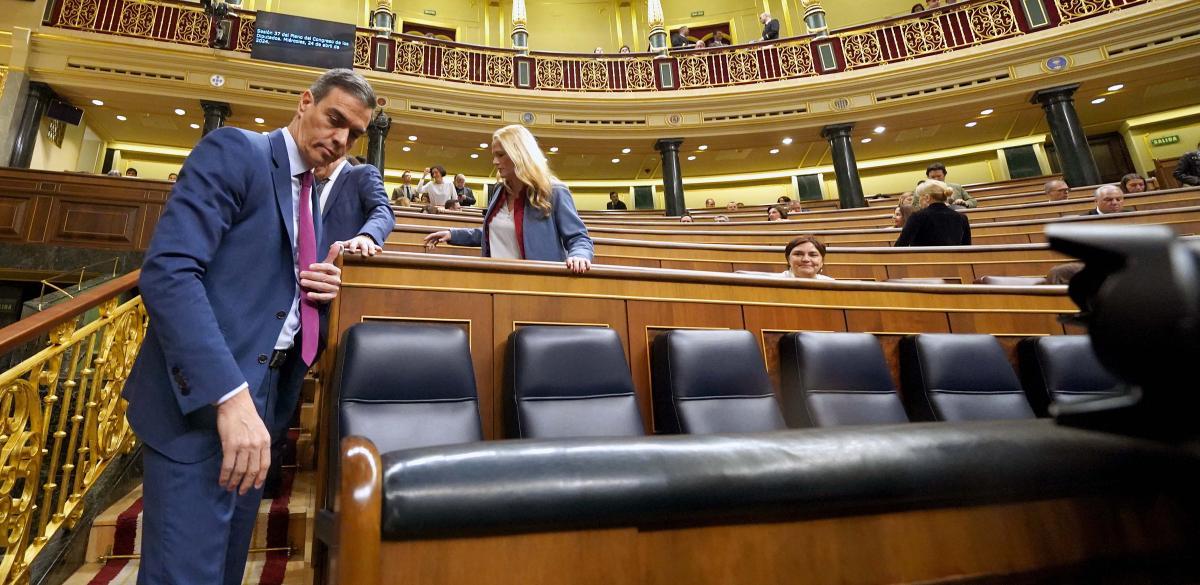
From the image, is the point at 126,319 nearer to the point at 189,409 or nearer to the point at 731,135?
the point at 189,409

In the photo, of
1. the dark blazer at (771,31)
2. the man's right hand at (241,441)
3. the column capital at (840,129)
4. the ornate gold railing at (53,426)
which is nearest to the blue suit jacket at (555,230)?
the man's right hand at (241,441)

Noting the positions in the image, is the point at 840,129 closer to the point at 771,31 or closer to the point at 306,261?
the point at 771,31

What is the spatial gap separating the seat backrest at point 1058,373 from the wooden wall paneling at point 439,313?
1865 millimetres

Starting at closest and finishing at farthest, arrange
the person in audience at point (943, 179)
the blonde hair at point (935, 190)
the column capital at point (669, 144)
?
the blonde hair at point (935, 190) → the person in audience at point (943, 179) → the column capital at point (669, 144)

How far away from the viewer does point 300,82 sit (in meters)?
7.46

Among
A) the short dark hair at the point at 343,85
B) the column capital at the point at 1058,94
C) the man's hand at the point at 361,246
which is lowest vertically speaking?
the man's hand at the point at 361,246

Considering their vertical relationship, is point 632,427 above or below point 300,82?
below

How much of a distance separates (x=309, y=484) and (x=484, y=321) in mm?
964

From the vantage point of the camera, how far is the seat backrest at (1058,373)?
70.5 inches

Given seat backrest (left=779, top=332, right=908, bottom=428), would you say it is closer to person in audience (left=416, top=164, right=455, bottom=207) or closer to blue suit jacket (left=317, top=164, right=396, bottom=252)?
blue suit jacket (left=317, top=164, right=396, bottom=252)

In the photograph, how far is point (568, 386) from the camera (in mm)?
1428

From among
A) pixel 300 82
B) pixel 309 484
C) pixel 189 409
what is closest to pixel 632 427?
pixel 189 409

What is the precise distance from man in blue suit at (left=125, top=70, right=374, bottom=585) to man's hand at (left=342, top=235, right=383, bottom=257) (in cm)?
21

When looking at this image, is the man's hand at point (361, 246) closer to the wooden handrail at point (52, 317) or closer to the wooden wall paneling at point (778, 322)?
the wooden handrail at point (52, 317)
